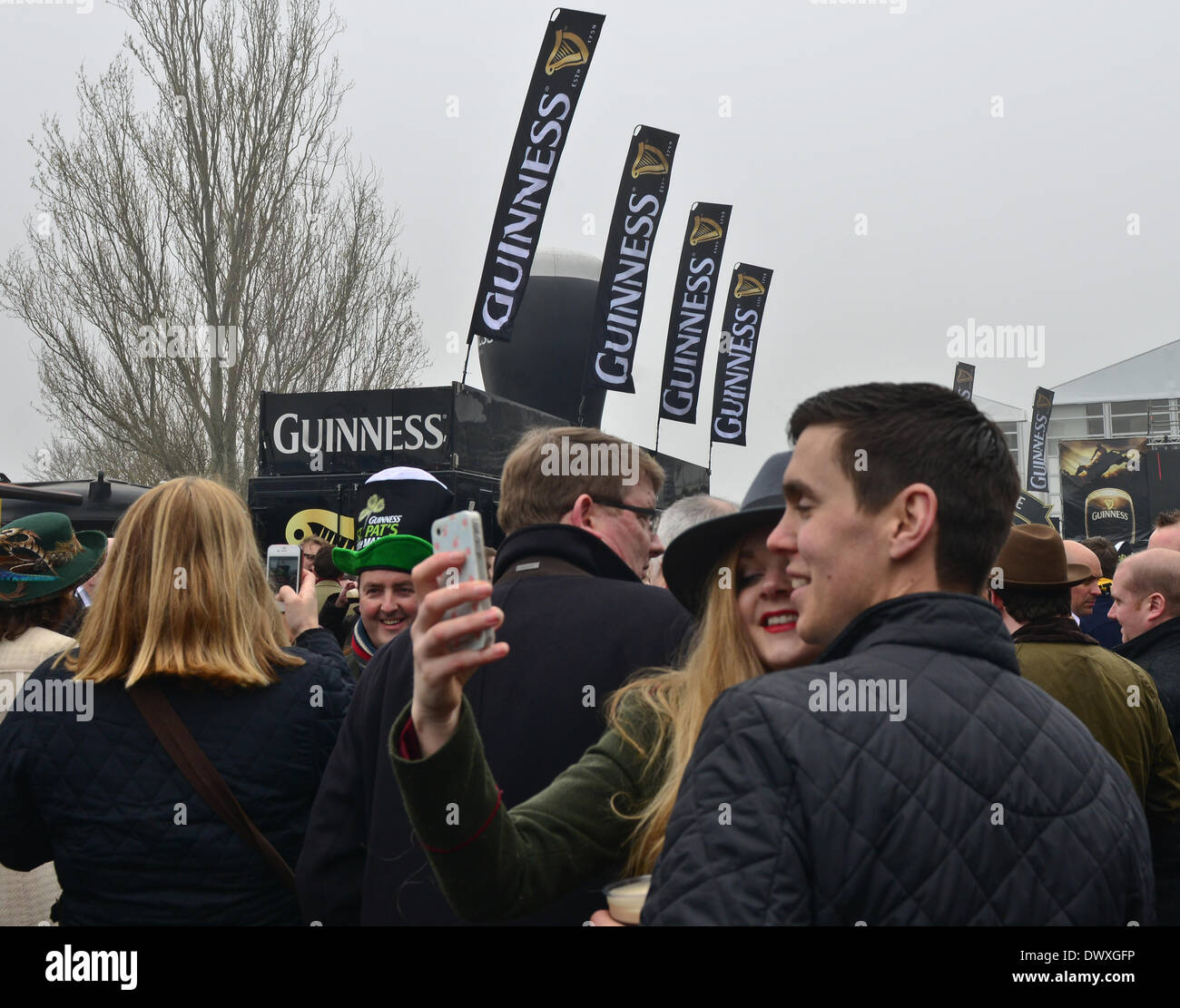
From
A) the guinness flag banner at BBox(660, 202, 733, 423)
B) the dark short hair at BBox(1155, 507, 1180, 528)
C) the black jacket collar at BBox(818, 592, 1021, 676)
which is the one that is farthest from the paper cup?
the guinness flag banner at BBox(660, 202, 733, 423)

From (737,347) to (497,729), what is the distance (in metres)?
13.9

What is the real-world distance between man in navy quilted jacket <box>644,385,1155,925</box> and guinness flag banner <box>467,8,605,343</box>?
10018 mm

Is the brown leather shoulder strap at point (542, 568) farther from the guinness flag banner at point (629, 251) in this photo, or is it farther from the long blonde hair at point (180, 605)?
the guinness flag banner at point (629, 251)

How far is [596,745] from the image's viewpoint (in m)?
2.01

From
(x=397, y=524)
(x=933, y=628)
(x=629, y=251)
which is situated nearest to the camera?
(x=933, y=628)

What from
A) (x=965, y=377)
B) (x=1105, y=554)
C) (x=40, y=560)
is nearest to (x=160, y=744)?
(x=40, y=560)

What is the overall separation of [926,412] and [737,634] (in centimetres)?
59

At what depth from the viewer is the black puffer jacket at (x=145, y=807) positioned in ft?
8.08

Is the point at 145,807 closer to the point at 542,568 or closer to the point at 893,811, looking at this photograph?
the point at 542,568

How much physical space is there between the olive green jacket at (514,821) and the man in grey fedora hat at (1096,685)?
2.03 meters

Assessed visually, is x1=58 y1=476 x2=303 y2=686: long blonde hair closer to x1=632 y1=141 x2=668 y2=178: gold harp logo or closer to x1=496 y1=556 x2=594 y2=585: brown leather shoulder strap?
x1=496 y1=556 x2=594 y2=585: brown leather shoulder strap

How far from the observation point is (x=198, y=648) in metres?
2.55

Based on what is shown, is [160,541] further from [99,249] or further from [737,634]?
[99,249]

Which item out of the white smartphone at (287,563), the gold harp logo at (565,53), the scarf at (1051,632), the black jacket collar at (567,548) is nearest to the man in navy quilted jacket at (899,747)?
the black jacket collar at (567,548)
